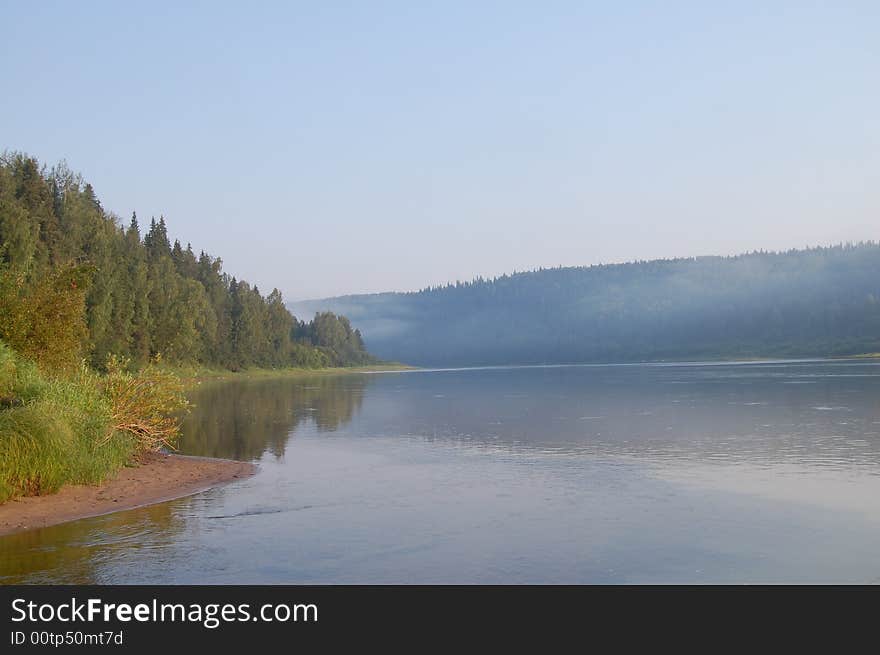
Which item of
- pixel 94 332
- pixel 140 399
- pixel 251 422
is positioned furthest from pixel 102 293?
pixel 140 399

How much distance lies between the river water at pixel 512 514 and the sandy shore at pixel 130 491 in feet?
2.78

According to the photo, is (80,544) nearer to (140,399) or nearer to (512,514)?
(512,514)

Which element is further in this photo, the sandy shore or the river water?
the sandy shore

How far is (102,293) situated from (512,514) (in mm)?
Answer: 73282

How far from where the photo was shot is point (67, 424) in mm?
23578

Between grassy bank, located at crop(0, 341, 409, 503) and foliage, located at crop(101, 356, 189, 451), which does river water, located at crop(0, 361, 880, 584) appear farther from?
foliage, located at crop(101, 356, 189, 451)

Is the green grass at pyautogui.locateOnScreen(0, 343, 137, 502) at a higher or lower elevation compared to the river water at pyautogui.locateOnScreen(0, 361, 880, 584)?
higher

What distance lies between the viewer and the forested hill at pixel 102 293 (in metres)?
32.4

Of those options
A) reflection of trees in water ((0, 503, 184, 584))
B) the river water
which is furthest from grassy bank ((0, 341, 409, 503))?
the river water

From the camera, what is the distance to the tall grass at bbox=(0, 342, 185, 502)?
21.9 meters

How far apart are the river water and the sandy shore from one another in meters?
0.85
